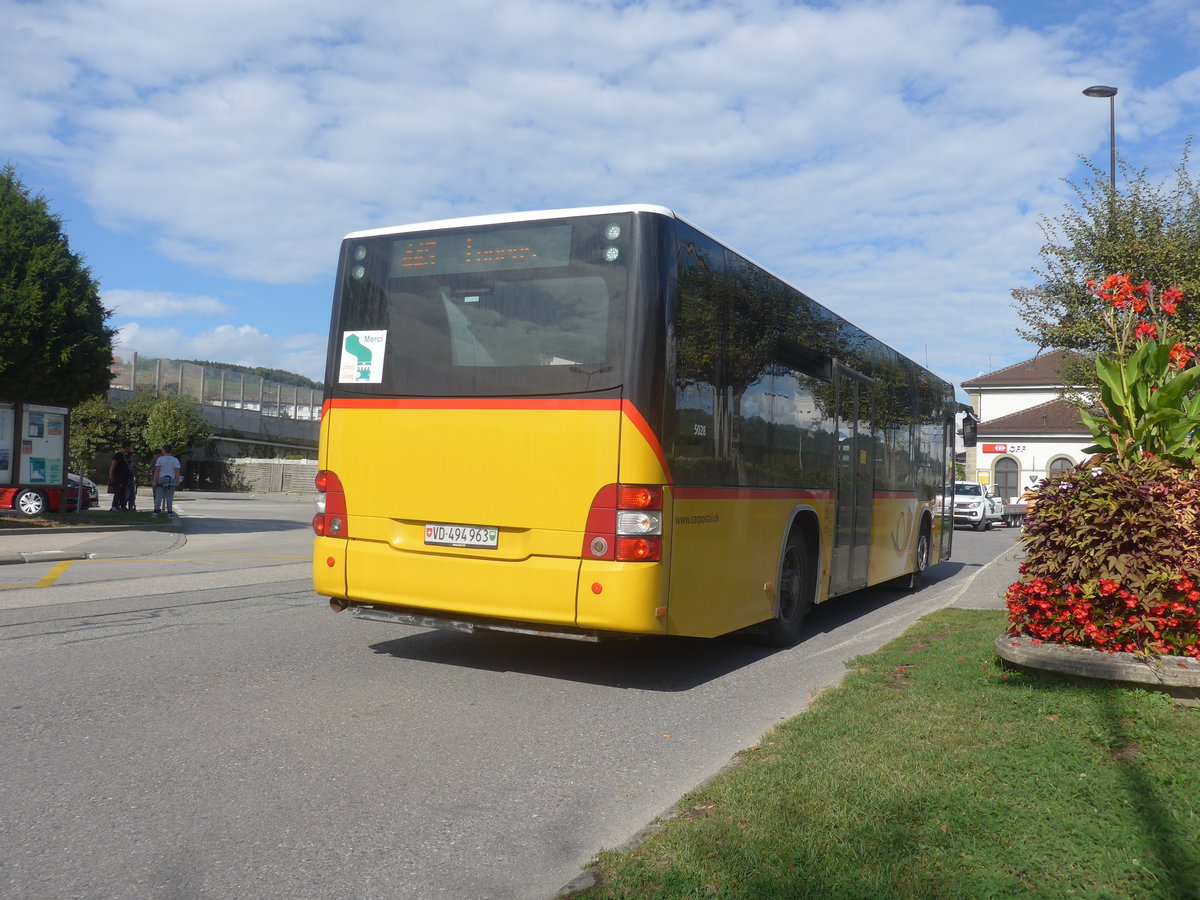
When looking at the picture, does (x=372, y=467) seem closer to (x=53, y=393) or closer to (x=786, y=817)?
(x=786, y=817)

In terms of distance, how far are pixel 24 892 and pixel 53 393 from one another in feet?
65.4

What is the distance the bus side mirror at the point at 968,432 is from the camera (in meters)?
16.5

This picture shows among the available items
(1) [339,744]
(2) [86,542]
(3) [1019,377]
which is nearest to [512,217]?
(1) [339,744]

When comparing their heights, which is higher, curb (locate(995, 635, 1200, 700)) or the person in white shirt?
the person in white shirt

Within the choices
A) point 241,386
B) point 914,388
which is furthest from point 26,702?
point 241,386

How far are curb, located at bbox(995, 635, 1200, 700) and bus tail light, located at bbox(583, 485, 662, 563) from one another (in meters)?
2.24

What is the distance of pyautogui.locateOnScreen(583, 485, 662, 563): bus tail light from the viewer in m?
6.50


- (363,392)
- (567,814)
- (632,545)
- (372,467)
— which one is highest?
(363,392)

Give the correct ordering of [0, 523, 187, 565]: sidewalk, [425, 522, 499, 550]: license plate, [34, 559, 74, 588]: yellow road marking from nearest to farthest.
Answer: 1. [425, 522, 499, 550]: license plate
2. [34, 559, 74, 588]: yellow road marking
3. [0, 523, 187, 565]: sidewalk

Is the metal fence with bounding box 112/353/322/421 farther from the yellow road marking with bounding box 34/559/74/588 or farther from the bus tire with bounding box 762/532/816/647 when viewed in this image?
the bus tire with bounding box 762/532/816/647

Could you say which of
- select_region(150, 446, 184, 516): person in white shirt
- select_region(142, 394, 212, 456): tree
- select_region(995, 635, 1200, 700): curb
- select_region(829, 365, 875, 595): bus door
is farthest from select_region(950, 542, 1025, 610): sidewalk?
select_region(142, 394, 212, 456): tree

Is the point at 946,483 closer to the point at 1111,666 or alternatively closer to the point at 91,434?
the point at 1111,666

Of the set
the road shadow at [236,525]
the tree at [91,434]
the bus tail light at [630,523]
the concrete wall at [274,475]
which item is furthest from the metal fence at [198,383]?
the bus tail light at [630,523]

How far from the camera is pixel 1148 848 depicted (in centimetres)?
360
